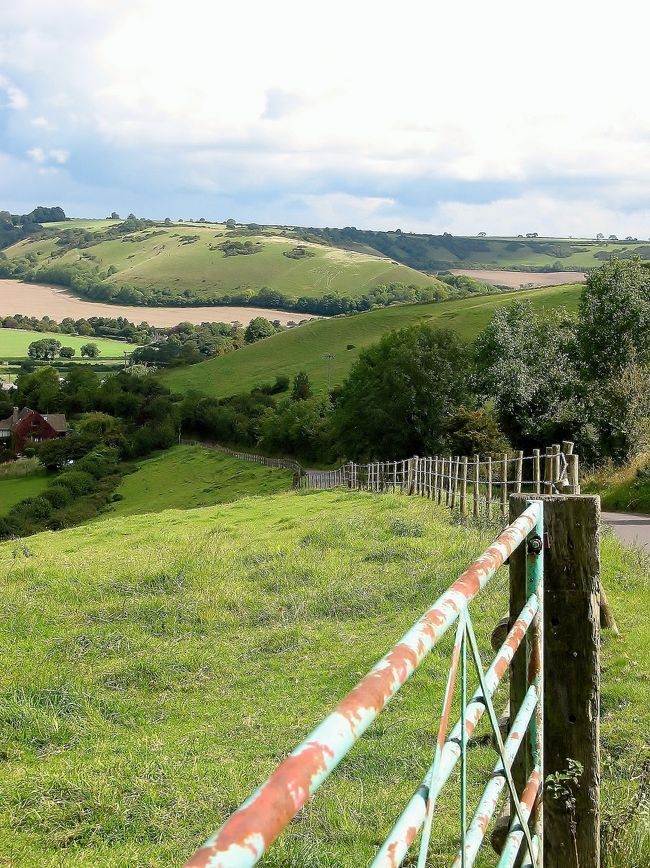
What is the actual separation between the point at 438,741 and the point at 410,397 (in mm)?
55360

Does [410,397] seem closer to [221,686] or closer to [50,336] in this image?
[221,686]

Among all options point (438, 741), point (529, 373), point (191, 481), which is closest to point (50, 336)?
point (191, 481)

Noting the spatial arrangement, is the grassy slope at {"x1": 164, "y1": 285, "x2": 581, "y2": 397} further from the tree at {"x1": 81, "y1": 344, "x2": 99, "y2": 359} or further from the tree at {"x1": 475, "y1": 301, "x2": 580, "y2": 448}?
→ the tree at {"x1": 475, "y1": 301, "x2": 580, "y2": 448}

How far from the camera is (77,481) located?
80688mm

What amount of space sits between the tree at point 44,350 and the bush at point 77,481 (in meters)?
76.2

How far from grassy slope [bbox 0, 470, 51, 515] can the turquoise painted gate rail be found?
75586 mm

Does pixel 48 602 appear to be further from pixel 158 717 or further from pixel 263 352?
pixel 263 352

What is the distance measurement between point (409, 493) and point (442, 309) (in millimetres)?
93271

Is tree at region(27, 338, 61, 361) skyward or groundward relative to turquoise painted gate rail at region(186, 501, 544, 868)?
skyward

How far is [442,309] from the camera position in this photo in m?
117

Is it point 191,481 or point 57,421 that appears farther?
point 57,421

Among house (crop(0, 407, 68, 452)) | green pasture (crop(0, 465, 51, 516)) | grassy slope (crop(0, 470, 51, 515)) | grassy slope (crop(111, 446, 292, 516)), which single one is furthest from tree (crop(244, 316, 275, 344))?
grassy slope (crop(0, 470, 51, 515))

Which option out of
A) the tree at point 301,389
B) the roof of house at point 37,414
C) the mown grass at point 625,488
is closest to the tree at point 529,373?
the mown grass at point 625,488

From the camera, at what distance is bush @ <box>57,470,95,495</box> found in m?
79.2
